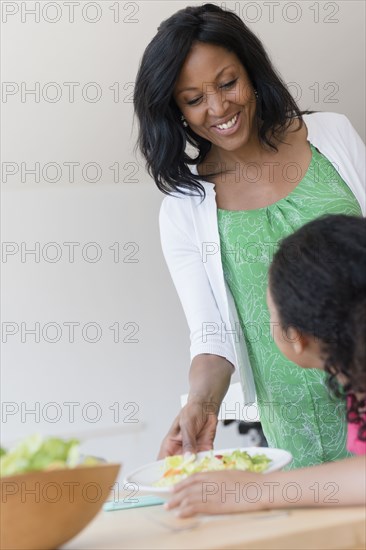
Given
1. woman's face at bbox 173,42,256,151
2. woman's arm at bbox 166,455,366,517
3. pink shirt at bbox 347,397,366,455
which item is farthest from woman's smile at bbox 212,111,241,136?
woman's arm at bbox 166,455,366,517

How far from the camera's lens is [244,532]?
3.70 ft

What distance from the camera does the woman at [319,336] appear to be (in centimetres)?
124

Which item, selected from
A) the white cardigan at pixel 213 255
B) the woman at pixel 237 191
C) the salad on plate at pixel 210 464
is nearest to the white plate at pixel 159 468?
the salad on plate at pixel 210 464

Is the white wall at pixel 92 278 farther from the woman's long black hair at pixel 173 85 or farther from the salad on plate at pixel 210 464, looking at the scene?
the salad on plate at pixel 210 464

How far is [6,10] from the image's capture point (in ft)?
10.2

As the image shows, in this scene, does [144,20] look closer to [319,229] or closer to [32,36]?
[32,36]

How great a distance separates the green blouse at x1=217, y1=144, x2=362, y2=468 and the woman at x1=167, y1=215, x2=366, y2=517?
0.43 metres

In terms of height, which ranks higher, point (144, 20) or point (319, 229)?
point (144, 20)

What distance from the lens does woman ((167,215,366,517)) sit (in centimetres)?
124

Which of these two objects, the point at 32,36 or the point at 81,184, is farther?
the point at 81,184

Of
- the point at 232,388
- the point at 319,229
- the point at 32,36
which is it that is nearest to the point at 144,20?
the point at 32,36

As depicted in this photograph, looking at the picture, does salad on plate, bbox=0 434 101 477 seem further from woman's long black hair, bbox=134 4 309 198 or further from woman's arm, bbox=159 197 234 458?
woman's long black hair, bbox=134 4 309 198

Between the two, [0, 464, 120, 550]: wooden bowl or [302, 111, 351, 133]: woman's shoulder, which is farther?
[302, 111, 351, 133]: woman's shoulder

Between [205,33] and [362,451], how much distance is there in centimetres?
89
